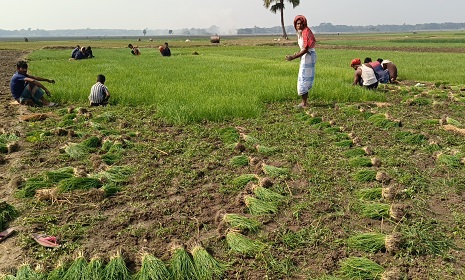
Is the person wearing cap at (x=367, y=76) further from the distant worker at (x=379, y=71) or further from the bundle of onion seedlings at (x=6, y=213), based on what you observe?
the bundle of onion seedlings at (x=6, y=213)

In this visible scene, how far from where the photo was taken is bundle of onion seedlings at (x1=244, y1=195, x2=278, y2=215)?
317 cm

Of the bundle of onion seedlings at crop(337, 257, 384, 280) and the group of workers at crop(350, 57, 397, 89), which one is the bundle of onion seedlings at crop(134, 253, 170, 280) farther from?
the group of workers at crop(350, 57, 397, 89)

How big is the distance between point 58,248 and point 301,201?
86.0 inches

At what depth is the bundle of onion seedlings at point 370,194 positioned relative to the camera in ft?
11.1

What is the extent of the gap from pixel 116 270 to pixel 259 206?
4.61 feet

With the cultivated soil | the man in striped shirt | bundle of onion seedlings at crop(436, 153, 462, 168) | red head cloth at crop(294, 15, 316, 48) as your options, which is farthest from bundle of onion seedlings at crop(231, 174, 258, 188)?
the man in striped shirt

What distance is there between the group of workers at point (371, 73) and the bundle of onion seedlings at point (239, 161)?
20.0 ft

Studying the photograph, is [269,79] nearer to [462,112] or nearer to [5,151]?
[462,112]

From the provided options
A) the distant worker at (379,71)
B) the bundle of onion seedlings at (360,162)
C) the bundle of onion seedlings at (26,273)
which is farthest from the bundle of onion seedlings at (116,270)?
the distant worker at (379,71)

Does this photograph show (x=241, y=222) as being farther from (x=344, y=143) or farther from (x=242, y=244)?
(x=344, y=143)

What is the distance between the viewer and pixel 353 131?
5746 mm

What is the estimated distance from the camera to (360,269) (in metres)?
2.31

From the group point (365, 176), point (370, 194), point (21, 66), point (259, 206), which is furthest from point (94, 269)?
point (21, 66)

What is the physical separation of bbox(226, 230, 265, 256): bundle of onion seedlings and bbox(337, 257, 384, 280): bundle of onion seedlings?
0.61 m
